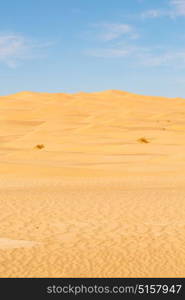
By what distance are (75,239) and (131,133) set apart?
133 ft

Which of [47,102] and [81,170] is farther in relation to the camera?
[47,102]

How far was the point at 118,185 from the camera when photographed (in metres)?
20.3

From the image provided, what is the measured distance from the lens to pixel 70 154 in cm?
3472

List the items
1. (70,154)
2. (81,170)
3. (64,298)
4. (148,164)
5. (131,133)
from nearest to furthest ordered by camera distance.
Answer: (64,298) < (81,170) < (148,164) < (70,154) < (131,133)

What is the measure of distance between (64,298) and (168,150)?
2877 centimetres

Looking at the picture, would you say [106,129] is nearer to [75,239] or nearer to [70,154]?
[70,154]

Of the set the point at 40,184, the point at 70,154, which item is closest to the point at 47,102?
the point at 70,154

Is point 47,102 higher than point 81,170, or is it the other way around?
point 47,102

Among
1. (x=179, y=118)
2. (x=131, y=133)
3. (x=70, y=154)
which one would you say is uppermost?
(x=179, y=118)

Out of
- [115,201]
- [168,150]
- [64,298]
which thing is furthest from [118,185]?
[168,150]

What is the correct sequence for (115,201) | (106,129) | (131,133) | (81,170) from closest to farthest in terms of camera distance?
(115,201), (81,170), (131,133), (106,129)

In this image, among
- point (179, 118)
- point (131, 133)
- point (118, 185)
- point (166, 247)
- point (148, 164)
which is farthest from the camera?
point (179, 118)

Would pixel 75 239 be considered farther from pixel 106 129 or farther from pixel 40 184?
pixel 106 129

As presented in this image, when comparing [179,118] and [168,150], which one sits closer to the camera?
[168,150]
